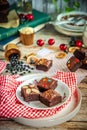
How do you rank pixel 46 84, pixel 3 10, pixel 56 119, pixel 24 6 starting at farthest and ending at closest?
pixel 24 6, pixel 3 10, pixel 46 84, pixel 56 119

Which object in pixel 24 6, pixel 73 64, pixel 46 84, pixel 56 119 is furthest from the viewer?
pixel 24 6

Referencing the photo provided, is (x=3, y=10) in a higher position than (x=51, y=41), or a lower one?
higher

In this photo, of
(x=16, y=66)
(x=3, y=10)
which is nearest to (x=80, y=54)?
(x=16, y=66)

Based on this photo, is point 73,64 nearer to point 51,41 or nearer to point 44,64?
point 44,64

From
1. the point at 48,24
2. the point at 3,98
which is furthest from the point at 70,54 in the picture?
the point at 3,98

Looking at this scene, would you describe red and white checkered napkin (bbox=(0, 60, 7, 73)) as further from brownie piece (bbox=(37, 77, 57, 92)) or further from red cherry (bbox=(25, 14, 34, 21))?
red cherry (bbox=(25, 14, 34, 21))

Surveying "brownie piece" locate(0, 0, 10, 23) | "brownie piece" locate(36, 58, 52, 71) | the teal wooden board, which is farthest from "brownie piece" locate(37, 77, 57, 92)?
"brownie piece" locate(0, 0, 10, 23)

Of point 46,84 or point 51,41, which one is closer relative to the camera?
point 46,84
